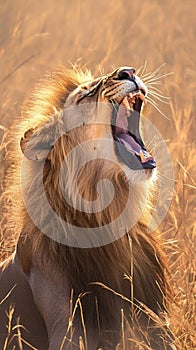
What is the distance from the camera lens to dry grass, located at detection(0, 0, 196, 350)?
18.7 feet

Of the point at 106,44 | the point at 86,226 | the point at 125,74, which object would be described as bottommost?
the point at 86,226

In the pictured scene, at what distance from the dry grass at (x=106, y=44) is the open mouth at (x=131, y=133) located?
4.21ft

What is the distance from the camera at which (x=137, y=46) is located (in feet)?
23.5

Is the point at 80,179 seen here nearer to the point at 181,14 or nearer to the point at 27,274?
the point at 27,274

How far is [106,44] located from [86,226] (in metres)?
3.92

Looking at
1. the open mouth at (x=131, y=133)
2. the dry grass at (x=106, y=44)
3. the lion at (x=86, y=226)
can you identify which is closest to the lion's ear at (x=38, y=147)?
the lion at (x=86, y=226)

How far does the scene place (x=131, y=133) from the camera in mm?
3467

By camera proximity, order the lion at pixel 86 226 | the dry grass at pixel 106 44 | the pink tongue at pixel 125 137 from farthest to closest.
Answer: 1. the dry grass at pixel 106 44
2. the pink tongue at pixel 125 137
3. the lion at pixel 86 226

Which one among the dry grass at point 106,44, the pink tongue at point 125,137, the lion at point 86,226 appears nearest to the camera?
the lion at point 86,226

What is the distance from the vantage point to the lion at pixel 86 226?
10.7 ft

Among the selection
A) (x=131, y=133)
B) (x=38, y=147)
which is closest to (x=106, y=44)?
(x=131, y=133)

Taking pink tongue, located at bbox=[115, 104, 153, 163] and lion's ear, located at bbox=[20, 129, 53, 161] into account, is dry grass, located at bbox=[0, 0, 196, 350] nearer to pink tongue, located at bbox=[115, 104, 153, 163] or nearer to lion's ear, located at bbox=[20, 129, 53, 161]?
pink tongue, located at bbox=[115, 104, 153, 163]

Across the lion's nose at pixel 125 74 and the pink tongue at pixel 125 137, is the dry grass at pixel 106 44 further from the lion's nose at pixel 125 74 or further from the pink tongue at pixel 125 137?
the lion's nose at pixel 125 74

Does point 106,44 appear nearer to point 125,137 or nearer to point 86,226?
point 125,137
